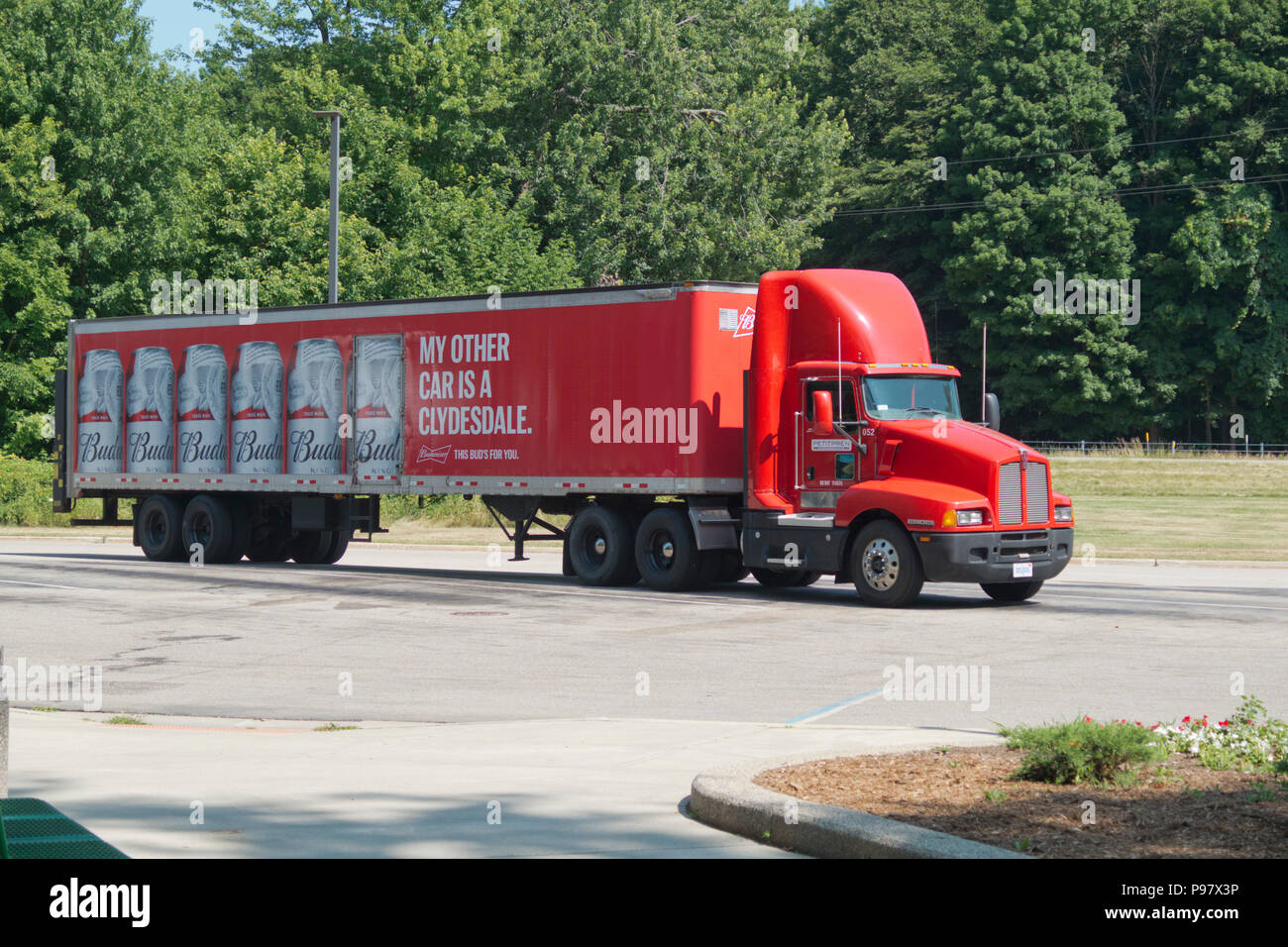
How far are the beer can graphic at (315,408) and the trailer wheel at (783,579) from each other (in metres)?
6.99

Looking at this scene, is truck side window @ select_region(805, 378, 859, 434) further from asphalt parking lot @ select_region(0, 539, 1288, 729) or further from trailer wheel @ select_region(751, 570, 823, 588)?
trailer wheel @ select_region(751, 570, 823, 588)

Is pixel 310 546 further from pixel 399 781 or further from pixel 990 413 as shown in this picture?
pixel 399 781

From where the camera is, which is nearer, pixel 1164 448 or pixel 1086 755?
pixel 1086 755

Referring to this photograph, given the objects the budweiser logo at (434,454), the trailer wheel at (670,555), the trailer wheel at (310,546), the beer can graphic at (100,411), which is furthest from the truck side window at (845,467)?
the beer can graphic at (100,411)

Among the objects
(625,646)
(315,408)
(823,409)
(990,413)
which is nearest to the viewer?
(625,646)

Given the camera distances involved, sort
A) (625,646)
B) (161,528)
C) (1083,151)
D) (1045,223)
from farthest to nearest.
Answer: (1083,151) → (1045,223) → (161,528) → (625,646)

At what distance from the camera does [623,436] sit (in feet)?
72.3

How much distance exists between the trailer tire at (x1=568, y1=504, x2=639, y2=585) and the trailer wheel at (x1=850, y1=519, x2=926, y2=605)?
3.72m

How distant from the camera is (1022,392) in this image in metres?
73.2

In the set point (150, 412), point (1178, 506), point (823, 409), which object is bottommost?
point (1178, 506)

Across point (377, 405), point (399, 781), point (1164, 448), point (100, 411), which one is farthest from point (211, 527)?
point (1164, 448)

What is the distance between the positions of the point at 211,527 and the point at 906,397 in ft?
41.4

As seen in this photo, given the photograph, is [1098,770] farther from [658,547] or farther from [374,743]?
[658,547]

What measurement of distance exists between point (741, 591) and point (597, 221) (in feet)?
94.8
